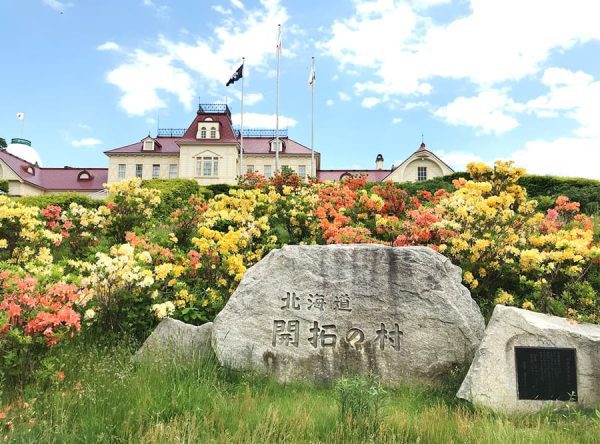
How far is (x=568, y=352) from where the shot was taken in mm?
4918

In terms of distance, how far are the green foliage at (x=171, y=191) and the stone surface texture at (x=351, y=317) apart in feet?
30.0

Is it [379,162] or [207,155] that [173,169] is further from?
[379,162]

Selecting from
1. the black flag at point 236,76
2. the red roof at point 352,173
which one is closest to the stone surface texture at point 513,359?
the black flag at point 236,76

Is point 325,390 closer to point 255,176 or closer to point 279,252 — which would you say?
point 279,252

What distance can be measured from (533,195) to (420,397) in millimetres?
14048

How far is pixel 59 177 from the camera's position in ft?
146

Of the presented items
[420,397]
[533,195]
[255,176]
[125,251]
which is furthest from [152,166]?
[420,397]

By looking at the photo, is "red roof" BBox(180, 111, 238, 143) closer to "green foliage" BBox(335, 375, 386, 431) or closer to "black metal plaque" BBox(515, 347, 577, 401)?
"black metal plaque" BBox(515, 347, 577, 401)

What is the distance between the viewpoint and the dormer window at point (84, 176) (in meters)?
44.7

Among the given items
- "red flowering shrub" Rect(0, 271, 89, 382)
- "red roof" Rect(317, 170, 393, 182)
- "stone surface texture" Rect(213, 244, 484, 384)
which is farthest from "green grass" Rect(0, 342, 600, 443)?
"red roof" Rect(317, 170, 393, 182)

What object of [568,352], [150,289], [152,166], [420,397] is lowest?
[420,397]

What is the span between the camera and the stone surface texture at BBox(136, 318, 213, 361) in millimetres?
5340

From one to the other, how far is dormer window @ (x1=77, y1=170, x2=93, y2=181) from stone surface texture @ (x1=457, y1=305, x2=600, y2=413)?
45861 mm

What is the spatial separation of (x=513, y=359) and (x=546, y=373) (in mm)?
364
